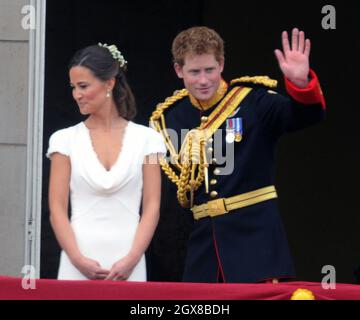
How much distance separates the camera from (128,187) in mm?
5734

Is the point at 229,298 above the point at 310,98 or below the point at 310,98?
below

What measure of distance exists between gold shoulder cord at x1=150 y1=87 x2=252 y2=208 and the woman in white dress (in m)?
0.13

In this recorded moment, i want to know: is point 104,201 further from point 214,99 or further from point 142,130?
point 214,99

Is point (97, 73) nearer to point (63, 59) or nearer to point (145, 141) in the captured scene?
point (145, 141)

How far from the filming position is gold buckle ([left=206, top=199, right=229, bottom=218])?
5840 mm

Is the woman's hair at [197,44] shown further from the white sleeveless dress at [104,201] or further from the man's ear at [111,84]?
the white sleeveless dress at [104,201]
